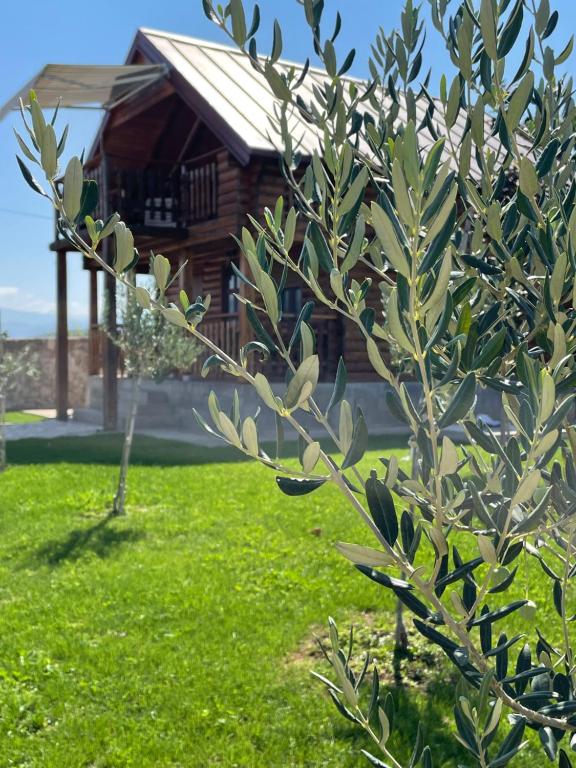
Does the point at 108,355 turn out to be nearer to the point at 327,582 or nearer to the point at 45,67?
the point at 45,67

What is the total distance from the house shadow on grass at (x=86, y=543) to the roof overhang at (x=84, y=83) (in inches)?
308

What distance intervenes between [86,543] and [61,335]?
11.7 m

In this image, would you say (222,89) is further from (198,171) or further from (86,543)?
(86,543)

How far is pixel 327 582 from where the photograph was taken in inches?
228

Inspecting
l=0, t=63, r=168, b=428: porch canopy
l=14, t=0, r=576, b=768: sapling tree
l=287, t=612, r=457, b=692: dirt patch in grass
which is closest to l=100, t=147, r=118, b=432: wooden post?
l=0, t=63, r=168, b=428: porch canopy

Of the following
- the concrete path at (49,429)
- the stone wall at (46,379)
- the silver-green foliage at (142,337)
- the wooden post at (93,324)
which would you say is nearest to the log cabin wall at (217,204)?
the wooden post at (93,324)

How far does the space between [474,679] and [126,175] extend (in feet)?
48.8

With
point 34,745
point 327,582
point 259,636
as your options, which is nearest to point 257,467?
point 327,582

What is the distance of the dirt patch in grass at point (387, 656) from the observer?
4324mm

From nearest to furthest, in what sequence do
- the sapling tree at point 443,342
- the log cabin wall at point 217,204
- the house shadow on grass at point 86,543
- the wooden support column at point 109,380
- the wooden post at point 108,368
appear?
the sapling tree at point 443,342
the house shadow on grass at point 86,543
the log cabin wall at point 217,204
the wooden post at point 108,368
the wooden support column at point 109,380

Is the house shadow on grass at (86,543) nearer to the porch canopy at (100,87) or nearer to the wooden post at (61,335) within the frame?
the porch canopy at (100,87)

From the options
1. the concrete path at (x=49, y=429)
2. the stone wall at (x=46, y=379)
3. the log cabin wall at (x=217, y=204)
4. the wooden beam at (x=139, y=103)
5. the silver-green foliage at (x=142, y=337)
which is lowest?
the concrete path at (x=49, y=429)

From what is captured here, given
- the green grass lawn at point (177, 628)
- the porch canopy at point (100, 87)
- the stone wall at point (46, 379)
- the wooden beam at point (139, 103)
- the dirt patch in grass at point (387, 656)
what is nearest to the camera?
the green grass lawn at point (177, 628)

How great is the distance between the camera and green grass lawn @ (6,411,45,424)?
18.4 m
